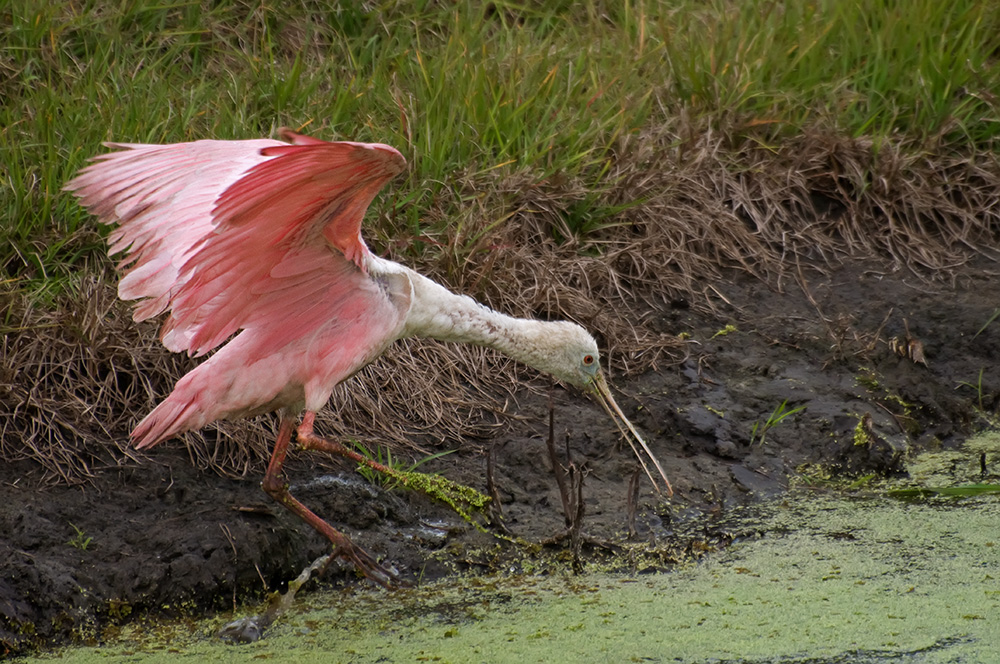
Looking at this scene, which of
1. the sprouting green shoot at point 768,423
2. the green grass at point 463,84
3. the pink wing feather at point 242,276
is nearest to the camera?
the pink wing feather at point 242,276

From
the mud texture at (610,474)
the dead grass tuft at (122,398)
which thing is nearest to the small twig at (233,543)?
the mud texture at (610,474)

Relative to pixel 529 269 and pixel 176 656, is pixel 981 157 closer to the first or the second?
pixel 529 269

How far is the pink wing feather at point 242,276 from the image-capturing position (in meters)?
3.53

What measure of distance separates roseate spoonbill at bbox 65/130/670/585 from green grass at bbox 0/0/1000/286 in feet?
2.29

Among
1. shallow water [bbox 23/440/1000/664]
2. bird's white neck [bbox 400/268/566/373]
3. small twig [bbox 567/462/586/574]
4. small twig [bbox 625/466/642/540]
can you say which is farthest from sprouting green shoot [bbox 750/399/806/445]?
small twig [bbox 567/462/586/574]

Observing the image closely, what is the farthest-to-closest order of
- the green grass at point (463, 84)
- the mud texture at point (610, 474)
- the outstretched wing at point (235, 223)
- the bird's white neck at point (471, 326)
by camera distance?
the green grass at point (463, 84) < the bird's white neck at point (471, 326) < the mud texture at point (610, 474) < the outstretched wing at point (235, 223)

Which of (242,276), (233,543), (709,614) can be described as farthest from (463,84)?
(709,614)

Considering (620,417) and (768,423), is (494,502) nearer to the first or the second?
(620,417)

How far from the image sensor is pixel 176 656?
3373mm

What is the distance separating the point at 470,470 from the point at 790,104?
2541mm

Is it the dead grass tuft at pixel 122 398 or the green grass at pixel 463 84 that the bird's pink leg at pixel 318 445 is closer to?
the dead grass tuft at pixel 122 398

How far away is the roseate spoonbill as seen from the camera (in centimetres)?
361

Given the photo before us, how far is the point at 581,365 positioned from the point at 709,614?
3.49 feet

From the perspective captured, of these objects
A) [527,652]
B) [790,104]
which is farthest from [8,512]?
[790,104]
